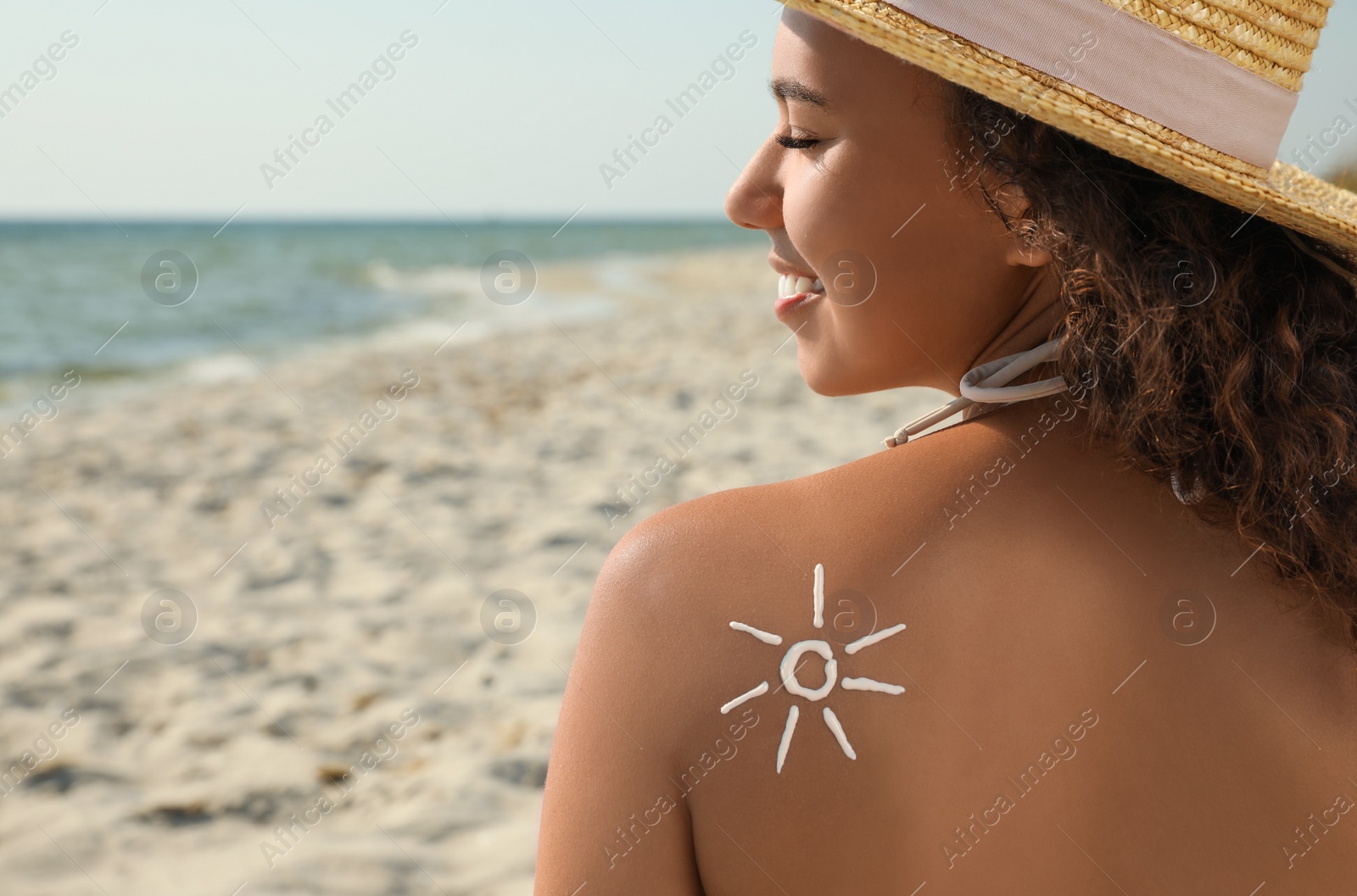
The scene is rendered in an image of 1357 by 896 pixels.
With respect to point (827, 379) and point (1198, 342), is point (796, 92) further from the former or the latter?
point (1198, 342)

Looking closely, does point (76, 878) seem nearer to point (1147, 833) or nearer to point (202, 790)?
point (202, 790)

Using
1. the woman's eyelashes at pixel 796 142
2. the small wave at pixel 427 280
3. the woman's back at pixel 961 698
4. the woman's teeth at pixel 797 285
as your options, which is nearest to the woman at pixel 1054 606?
the woman's back at pixel 961 698

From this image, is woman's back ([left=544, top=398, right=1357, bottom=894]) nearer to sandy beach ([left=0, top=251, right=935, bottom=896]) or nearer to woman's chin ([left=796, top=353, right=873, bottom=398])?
woman's chin ([left=796, top=353, right=873, bottom=398])

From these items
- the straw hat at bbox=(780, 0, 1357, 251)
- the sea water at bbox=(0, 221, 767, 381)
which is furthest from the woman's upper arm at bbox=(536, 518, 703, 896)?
the sea water at bbox=(0, 221, 767, 381)

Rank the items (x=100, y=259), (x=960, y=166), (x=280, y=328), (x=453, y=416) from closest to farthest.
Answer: (x=960, y=166) → (x=453, y=416) → (x=280, y=328) → (x=100, y=259)

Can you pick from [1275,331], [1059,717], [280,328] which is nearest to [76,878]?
[1059,717]

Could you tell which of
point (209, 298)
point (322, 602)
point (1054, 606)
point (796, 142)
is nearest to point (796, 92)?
point (796, 142)

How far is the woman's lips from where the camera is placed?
1.23m

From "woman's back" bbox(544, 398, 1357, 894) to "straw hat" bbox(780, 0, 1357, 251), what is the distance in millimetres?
321

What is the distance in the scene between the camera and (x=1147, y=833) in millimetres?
922

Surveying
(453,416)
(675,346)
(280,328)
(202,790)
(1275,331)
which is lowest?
(280,328)

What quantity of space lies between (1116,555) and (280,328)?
483 inches

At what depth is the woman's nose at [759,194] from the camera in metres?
1.20

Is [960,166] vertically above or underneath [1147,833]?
above
